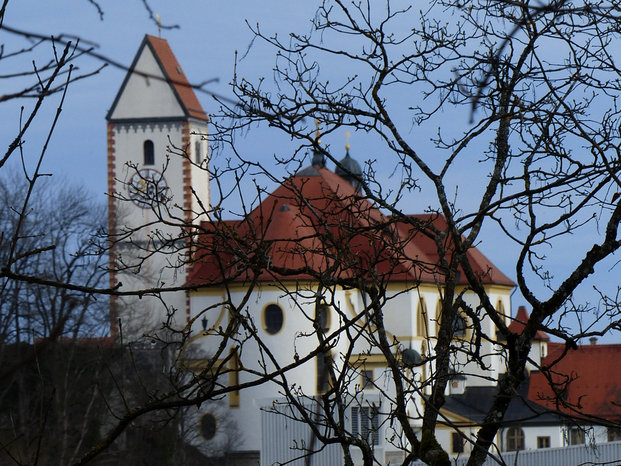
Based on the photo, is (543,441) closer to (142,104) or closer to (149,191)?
(142,104)

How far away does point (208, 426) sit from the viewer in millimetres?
43500

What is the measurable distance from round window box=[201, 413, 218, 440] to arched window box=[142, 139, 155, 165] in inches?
437

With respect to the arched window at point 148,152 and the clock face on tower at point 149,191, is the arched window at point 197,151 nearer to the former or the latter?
the arched window at point 148,152

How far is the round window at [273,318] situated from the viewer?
43.9 meters

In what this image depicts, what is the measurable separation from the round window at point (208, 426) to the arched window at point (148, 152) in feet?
36.4

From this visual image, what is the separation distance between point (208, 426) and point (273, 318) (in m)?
4.46

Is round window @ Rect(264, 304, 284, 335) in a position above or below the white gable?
below

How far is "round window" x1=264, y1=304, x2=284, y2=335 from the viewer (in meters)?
43.9

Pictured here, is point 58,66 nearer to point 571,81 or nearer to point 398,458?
point 571,81

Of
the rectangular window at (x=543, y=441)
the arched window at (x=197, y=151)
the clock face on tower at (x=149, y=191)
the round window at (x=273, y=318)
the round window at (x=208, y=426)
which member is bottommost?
the rectangular window at (x=543, y=441)

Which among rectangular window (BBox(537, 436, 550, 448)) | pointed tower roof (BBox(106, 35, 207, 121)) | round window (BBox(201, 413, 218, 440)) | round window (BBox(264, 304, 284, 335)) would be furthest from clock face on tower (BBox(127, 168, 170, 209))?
rectangular window (BBox(537, 436, 550, 448))

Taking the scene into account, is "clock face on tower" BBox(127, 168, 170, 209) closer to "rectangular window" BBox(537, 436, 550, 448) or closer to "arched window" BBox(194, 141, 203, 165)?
"arched window" BBox(194, 141, 203, 165)

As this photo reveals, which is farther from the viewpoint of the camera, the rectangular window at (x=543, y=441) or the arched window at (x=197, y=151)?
the rectangular window at (x=543, y=441)

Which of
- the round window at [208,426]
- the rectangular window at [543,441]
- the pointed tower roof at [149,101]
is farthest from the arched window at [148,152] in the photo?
the rectangular window at [543,441]
